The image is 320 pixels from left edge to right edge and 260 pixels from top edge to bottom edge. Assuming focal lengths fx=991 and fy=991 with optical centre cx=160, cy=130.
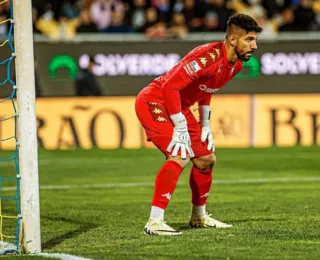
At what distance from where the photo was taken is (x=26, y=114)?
7336 mm

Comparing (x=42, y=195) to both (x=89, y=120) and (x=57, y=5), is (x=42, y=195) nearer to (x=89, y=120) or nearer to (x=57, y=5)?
(x=89, y=120)

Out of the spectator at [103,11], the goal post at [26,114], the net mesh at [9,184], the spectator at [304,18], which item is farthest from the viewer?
the spectator at [304,18]

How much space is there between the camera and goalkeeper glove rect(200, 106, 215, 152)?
8.81 metres

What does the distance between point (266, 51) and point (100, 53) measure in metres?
3.48

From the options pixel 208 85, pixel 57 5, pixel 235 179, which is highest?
pixel 57 5

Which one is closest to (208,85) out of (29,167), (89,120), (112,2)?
(29,167)

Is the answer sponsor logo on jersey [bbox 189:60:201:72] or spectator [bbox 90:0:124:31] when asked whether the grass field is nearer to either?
sponsor logo on jersey [bbox 189:60:201:72]

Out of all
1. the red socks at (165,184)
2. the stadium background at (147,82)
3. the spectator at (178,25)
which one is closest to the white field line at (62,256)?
the red socks at (165,184)

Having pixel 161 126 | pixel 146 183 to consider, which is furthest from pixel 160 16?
pixel 161 126

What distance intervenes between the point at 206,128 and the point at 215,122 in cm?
1119

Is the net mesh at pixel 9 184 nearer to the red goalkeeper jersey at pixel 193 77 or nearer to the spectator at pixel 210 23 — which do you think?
the red goalkeeper jersey at pixel 193 77

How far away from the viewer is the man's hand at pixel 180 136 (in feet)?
27.4

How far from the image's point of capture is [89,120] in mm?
20031

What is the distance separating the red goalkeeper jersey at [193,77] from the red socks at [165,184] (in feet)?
1.59
